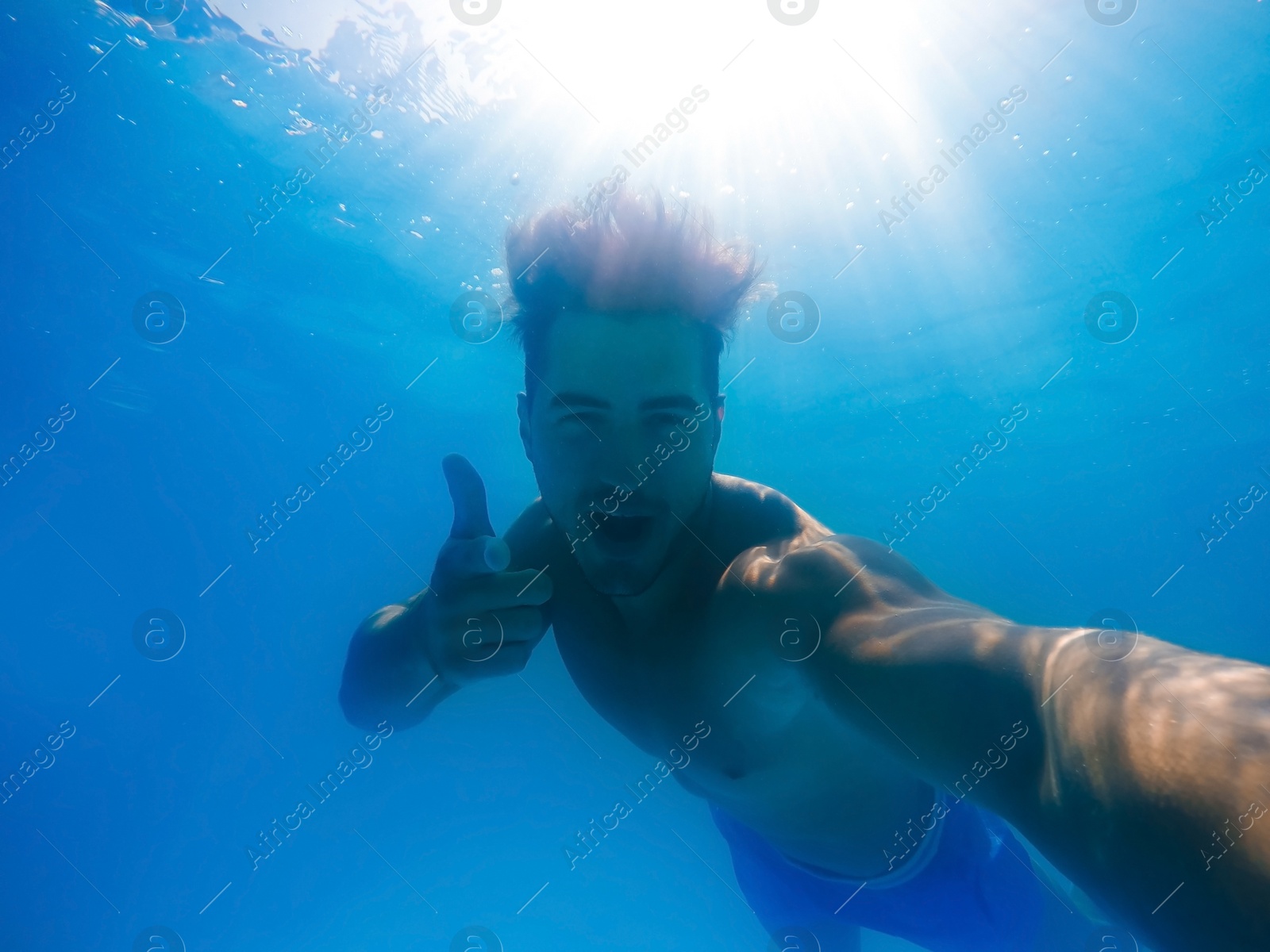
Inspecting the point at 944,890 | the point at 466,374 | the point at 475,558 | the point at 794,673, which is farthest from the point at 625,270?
the point at 466,374

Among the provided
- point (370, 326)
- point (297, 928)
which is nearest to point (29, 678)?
point (297, 928)

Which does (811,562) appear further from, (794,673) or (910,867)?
(910,867)

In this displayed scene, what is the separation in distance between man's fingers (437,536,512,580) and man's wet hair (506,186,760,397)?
0.85m

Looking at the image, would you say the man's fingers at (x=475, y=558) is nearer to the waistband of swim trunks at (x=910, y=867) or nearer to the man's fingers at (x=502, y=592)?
the man's fingers at (x=502, y=592)

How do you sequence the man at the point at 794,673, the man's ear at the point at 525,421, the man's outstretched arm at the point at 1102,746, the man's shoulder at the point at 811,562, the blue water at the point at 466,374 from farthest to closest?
1. the blue water at the point at 466,374
2. the man's ear at the point at 525,421
3. the man's shoulder at the point at 811,562
4. the man at the point at 794,673
5. the man's outstretched arm at the point at 1102,746

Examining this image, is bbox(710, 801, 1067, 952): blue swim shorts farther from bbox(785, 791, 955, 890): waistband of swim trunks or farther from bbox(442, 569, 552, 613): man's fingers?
bbox(442, 569, 552, 613): man's fingers

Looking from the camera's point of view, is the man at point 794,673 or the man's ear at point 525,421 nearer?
the man at point 794,673

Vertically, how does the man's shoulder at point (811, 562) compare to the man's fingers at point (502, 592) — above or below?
above

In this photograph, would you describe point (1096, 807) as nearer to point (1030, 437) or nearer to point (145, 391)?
point (145, 391)

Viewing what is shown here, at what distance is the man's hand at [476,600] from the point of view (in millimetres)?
2430

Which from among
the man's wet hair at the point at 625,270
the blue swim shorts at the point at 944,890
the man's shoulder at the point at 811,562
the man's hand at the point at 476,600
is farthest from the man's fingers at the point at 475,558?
the blue swim shorts at the point at 944,890

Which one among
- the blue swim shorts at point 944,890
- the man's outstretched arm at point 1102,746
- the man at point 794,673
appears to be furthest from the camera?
the blue swim shorts at point 944,890

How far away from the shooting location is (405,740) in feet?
79.9

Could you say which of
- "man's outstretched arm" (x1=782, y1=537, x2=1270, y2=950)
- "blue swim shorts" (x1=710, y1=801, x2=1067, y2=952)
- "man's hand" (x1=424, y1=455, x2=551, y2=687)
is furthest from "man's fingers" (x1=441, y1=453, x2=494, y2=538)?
"blue swim shorts" (x1=710, y1=801, x2=1067, y2=952)
